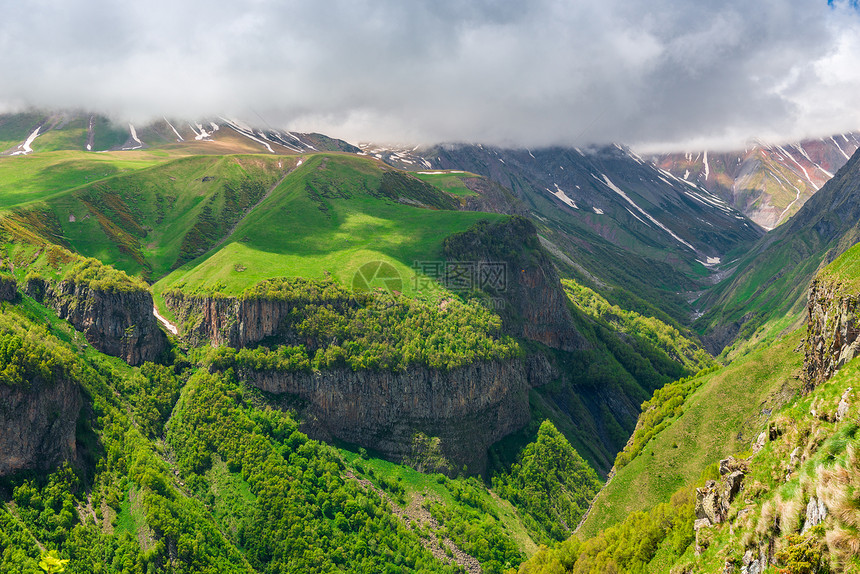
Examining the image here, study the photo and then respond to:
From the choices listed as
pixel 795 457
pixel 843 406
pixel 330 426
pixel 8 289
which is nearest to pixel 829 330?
pixel 843 406

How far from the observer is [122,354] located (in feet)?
525

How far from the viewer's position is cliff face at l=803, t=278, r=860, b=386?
200 ft

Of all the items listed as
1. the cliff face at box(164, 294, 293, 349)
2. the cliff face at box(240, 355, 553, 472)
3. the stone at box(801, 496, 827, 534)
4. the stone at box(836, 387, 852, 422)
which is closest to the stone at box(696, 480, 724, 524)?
the stone at box(836, 387, 852, 422)

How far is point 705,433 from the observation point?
341 feet

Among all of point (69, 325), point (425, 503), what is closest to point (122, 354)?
point (69, 325)

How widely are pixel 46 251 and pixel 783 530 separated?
20558cm

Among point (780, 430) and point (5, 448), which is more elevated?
point (780, 430)

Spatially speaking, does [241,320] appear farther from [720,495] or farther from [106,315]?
[720,495]

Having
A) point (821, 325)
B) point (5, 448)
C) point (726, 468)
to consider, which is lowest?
point (5, 448)

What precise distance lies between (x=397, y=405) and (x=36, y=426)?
91240 millimetres

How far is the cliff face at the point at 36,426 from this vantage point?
111 metres

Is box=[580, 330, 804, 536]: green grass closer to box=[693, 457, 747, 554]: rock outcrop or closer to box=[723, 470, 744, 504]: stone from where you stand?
box=[693, 457, 747, 554]: rock outcrop

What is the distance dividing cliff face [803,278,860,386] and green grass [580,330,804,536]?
18939 mm

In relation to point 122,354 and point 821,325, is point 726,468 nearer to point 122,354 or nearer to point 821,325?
point 821,325
